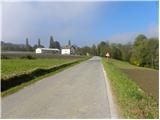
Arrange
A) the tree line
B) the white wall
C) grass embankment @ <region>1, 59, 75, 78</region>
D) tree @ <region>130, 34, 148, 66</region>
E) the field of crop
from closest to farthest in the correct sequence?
the field of crop
grass embankment @ <region>1, 59, 75, 78</region>
the tree line
tree @ <region>130, 34, 148, 66</region>
the white wall

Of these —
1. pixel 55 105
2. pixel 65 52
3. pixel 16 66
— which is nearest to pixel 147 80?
pixel 16 66

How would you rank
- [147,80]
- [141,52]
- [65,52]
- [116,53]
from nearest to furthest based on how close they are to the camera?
[147,80] < [141,52] < [116,53] < [65,52]

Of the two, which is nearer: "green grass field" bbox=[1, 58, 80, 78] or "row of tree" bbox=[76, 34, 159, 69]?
"green grass field" bbox=[1, 58, 80, 78]

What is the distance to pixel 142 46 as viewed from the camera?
95.9m

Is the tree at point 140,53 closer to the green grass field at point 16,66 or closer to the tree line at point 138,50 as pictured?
the tree line at point 138,50

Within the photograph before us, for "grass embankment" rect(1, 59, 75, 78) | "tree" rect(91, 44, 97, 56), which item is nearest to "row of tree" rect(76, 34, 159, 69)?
"tree" rect(91, 44, 97, 56)

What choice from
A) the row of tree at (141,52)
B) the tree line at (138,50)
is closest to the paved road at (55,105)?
the tree line at (138,50)

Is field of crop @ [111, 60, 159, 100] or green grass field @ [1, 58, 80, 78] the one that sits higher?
green grass field @ [1, 58, 80, 78]

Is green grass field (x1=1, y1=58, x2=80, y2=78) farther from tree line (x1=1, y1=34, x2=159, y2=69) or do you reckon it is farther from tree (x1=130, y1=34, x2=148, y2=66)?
tree (x1=130, y1=34, x2=148, y2=66)

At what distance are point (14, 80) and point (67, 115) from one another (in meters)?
8.07

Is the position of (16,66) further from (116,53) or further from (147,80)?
(116,53)

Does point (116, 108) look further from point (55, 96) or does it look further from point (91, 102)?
point (55, 96)

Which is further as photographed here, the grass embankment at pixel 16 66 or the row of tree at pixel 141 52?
the row of tree at pixel 141 52

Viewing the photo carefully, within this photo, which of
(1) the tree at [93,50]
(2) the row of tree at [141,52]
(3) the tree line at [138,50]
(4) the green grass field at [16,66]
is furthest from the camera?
(1) the tree at [93,50]
